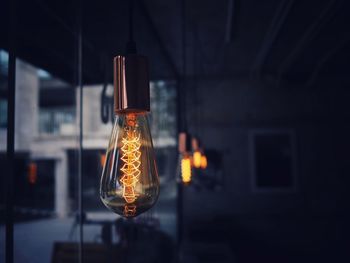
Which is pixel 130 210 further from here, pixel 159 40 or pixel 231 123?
pixel 231 123

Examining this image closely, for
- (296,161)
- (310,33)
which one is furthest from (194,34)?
(296,161)

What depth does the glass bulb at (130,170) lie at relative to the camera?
855 millimetres

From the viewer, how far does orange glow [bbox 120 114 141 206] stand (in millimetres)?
851

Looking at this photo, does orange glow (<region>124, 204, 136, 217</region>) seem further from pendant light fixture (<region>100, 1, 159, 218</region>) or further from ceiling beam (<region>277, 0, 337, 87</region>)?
ceiling beam (<region>277, 0, 337, 87</region>)

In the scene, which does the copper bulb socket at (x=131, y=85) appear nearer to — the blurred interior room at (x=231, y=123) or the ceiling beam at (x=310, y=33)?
the blurred interior room at (x=231, y=123)

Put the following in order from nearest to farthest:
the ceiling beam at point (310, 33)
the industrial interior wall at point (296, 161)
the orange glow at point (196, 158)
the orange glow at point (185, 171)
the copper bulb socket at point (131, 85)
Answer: the copper bulb socket at point (131, 85) → the orange glow at point (185, 171) → the ceiling beam at point (310, 33) → the orange glow at point (196, 158) → the industrial interior wall at point (296, 161)

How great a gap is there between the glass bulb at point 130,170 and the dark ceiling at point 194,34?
6.81ft

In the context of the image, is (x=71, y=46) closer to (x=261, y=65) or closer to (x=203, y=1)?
(x=203, y=1)

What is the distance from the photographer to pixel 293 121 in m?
6.00

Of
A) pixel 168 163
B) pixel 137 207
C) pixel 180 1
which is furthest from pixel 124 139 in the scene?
pixel 168 163

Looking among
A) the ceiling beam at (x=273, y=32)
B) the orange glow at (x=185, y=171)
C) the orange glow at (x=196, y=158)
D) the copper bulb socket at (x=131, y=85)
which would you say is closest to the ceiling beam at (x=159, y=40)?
the ceiling beam at (x=273, y=32)

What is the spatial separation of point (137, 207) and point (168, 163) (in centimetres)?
503

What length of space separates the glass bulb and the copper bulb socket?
0.20 feet

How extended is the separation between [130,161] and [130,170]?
25mm
